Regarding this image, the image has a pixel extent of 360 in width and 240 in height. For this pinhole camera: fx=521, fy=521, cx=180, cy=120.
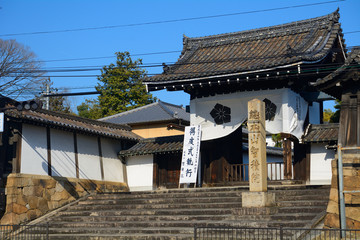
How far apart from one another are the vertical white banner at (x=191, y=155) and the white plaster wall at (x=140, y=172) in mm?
2894

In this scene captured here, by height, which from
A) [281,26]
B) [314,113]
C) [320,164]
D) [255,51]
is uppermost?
[281,26]

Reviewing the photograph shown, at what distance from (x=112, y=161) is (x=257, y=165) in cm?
1058

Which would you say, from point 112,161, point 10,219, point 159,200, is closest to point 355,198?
point 159,200

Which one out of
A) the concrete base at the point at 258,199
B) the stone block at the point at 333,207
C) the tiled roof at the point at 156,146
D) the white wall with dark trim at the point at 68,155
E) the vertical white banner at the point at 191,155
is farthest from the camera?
the tiled roof at the point at 156,146

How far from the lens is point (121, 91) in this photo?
43.3 metres

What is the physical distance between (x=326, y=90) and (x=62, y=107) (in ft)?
116

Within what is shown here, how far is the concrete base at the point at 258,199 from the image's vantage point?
53.3 ft

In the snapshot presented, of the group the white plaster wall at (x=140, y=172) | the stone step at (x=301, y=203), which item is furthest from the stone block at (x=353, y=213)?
the white plaster wall at (x=140, y=172)

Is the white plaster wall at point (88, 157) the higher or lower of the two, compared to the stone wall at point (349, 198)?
higher

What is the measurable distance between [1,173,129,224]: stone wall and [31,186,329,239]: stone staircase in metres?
0.87

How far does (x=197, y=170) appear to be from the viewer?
23.5m

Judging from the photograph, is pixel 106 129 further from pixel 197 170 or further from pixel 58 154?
pixel 197 170

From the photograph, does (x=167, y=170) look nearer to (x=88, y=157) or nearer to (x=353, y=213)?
(x=88, y=157)

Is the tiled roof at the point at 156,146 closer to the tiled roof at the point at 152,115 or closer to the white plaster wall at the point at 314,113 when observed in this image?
the tiled roof at the point at 152,115
